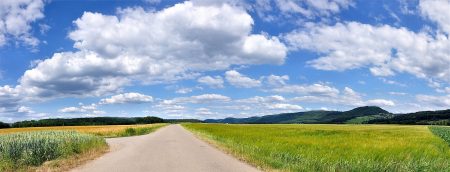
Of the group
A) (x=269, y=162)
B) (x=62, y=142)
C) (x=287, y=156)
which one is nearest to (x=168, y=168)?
(x=269, y=162)

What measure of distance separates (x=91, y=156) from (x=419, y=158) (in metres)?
15.2

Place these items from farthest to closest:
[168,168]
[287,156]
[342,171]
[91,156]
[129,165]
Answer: [91,156]
[287,156]
[129,165]
[168,168]
[342,171]

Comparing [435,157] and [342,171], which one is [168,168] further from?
[435,157]

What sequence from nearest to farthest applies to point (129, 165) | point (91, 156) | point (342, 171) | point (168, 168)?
point (342, 171)
point (168, 168)
point (129, 165)
point (91, 156)

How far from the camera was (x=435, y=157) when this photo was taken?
19.8m

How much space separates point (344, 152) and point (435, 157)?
3813mm

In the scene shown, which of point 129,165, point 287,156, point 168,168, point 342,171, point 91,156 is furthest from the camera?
point 91,156

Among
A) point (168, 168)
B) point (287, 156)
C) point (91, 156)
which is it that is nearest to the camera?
point (168, 168)

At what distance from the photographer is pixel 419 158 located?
64.2 feet

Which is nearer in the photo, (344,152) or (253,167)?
(253,167)

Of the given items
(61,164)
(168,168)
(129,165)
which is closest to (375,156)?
(168,168)

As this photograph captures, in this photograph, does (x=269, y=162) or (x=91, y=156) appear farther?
(x=91, y=156)

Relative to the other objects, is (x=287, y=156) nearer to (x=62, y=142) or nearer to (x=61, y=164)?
(x=61, y=164)

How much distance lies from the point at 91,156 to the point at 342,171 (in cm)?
1331
